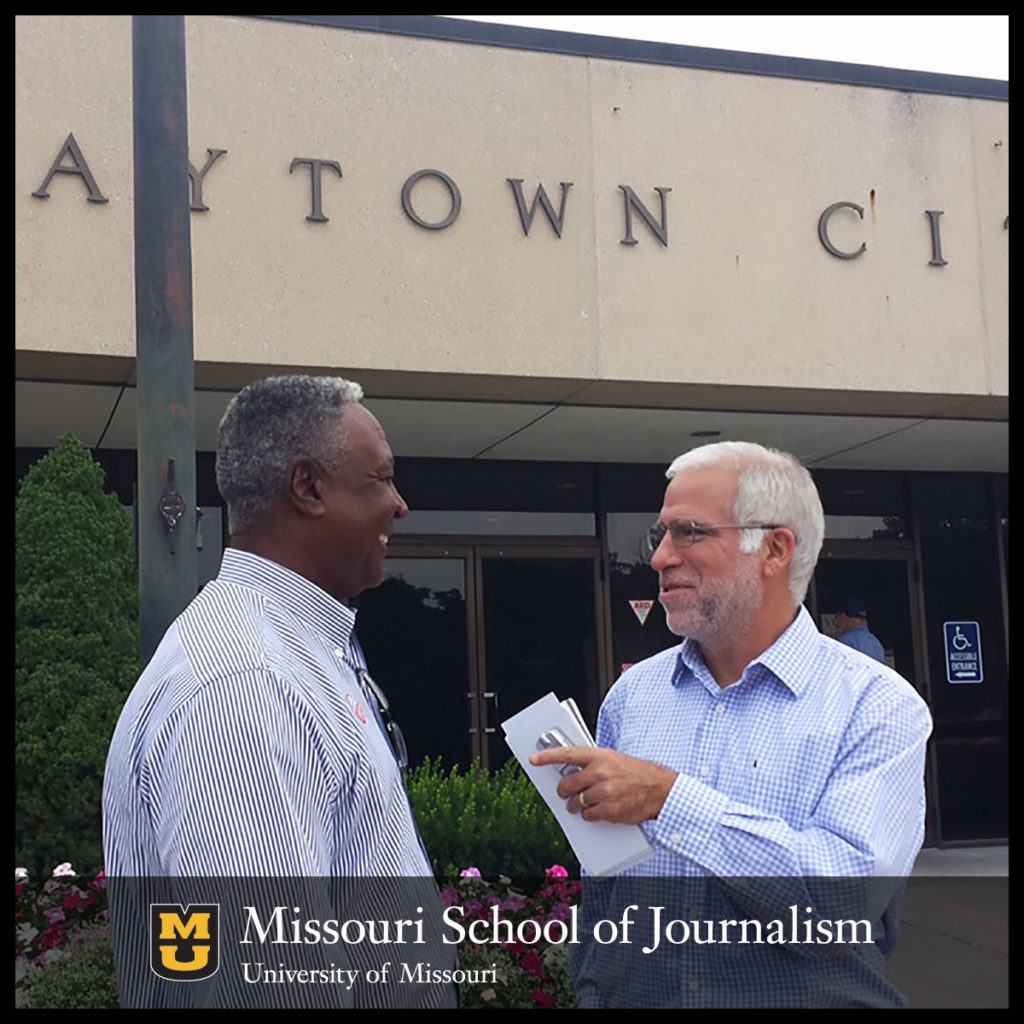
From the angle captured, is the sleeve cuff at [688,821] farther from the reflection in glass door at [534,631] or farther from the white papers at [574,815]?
the reflection in glass door at [534,631]

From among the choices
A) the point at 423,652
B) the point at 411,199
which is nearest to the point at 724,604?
the point at 411,199

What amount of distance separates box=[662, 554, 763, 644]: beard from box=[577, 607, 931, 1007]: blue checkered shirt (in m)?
0.09

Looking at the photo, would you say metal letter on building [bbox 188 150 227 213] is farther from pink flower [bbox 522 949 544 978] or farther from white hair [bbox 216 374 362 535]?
white hair [bbox 216 374 362 535]

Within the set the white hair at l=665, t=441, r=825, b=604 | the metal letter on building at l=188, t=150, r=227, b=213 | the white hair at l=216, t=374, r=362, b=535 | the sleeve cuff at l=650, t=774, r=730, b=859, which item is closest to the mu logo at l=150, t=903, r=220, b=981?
the white hair at l=216, t=374, r=362, b=535

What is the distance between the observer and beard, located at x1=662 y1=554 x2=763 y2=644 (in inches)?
99.0

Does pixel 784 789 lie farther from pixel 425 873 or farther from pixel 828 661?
pixel 425 873

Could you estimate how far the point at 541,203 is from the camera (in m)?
7.36

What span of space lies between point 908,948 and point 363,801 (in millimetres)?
5537

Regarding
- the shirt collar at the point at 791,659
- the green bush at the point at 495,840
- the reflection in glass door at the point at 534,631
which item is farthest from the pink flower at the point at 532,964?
the reflection in glass door at the point at 534,631

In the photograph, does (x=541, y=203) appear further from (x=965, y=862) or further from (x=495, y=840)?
(x=965, y=862)

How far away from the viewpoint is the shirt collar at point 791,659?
2412 mm

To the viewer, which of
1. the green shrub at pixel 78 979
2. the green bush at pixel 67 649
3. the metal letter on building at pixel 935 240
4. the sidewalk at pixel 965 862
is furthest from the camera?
the sidewalk at pixel 965 862

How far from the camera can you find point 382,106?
7145 mm

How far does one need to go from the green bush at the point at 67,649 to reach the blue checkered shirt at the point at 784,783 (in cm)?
370
